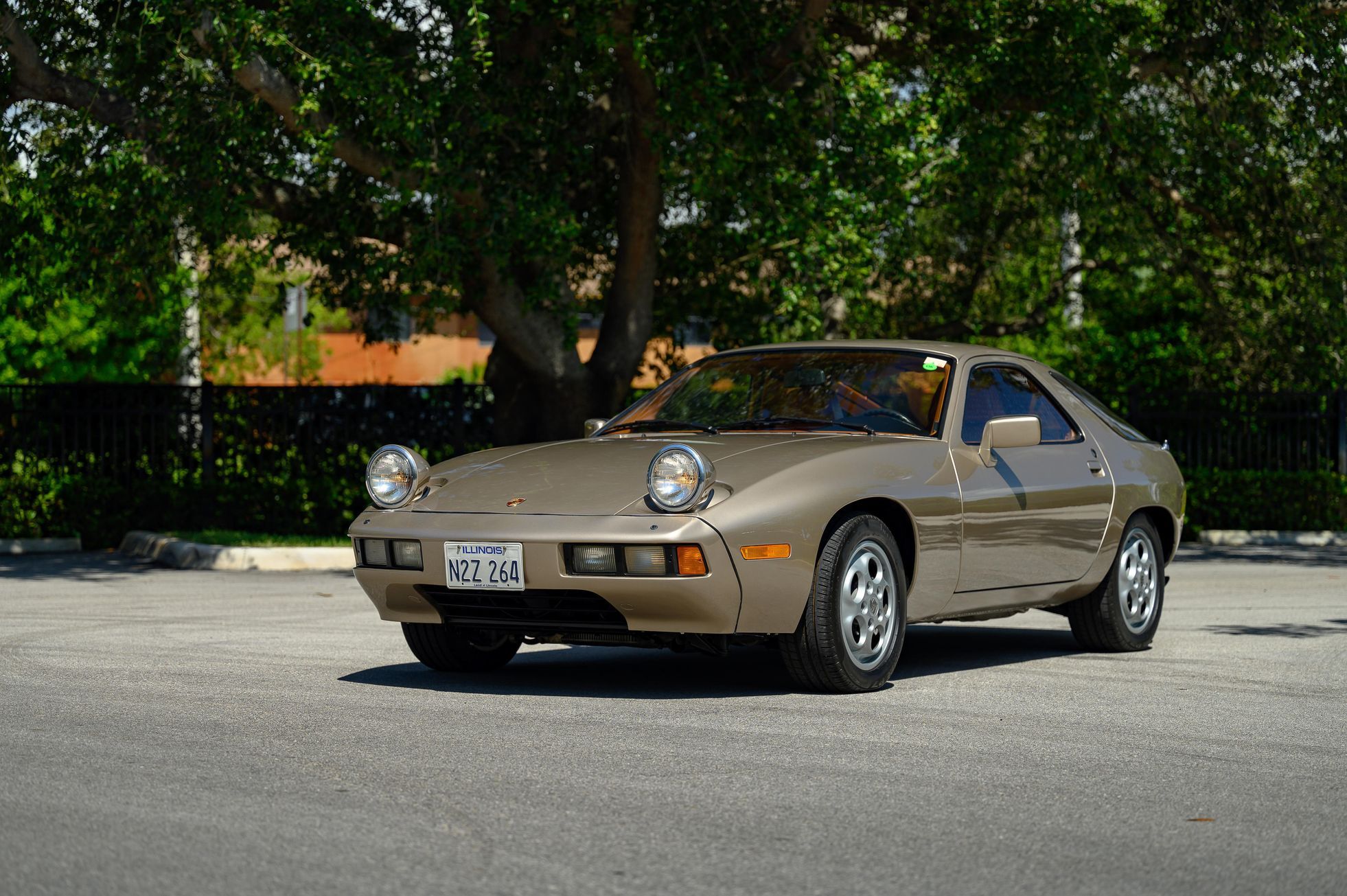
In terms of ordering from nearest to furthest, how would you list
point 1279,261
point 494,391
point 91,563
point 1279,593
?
1. point 1279,593
2. point 91,563
3. point 494,391
4. point 1279,261

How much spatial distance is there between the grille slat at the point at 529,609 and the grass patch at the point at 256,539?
27.7 ft

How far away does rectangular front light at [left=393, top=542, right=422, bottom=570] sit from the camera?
7.25m

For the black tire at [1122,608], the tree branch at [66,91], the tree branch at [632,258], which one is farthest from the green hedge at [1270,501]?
the tree branch at [66,91]

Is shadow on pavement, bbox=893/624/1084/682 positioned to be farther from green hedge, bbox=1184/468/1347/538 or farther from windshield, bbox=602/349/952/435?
green hedge, bbox=1184/468/1347/538

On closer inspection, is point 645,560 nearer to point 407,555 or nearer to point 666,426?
point 407,555

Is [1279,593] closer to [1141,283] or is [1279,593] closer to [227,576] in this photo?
[227,576]

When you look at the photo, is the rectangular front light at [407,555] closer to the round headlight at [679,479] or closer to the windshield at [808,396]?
the round headlight at [679,479]

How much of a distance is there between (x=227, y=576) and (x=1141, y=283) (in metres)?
13.6

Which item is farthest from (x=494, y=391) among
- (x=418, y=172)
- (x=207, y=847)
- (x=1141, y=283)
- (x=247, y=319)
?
(x=247, y=319)

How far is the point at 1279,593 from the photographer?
12312mm

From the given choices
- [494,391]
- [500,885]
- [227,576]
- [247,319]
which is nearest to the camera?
[500,885]

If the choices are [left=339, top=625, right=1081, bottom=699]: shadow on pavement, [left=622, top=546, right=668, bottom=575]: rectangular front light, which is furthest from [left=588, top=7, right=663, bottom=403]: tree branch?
[left=622, top=546, right=668, bottom=575]: rectangular front light

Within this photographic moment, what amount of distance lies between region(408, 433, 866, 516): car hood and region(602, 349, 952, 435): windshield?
0.66ft

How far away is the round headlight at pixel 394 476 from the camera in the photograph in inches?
298
